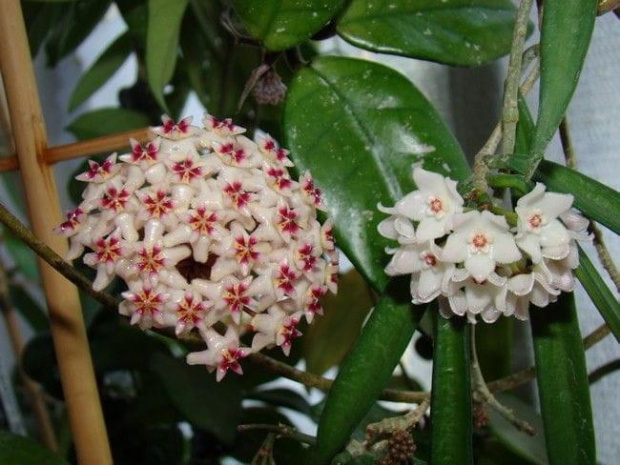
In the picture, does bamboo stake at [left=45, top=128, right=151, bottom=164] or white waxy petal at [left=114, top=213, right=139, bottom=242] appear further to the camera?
bamboo stake at [left=45, top=128, right=151, bottom=164]

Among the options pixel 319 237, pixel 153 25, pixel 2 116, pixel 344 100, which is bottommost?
pixel 319 237

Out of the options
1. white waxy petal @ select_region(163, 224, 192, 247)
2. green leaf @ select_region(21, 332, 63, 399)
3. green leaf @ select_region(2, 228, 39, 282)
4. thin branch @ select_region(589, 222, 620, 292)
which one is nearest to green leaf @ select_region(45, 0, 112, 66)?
green leaf @ select_region(21, 332, 63, 399)


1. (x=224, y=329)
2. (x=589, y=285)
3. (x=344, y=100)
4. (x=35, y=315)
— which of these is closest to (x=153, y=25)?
(x=344, y=100)

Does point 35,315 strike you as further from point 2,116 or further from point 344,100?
point 344,100

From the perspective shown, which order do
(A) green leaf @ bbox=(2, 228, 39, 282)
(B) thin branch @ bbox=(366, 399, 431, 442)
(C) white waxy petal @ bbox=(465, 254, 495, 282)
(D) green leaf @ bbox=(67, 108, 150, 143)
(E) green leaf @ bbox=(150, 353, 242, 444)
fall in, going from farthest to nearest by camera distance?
(A) green leaf @ bbox=(2, 228, 39, 282), (D) green leaf @ bbox=(67, 108, 150, 143), (E) green leaf @ bbox=(150, 353, 242, 444), (B) thin branch @ bbox=(366, 399, 431, 442), (C) white waxy petal @ bbox=(465, 254, 495, 282)

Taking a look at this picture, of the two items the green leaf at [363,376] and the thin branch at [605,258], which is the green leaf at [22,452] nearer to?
the green leaf at [363,376]

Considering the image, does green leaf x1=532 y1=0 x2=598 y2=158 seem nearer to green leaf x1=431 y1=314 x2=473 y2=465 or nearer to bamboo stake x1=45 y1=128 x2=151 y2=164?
green leaf x1=431 y1=314 x2=473 y2=465

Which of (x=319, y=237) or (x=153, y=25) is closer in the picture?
(x=319, y=237)
